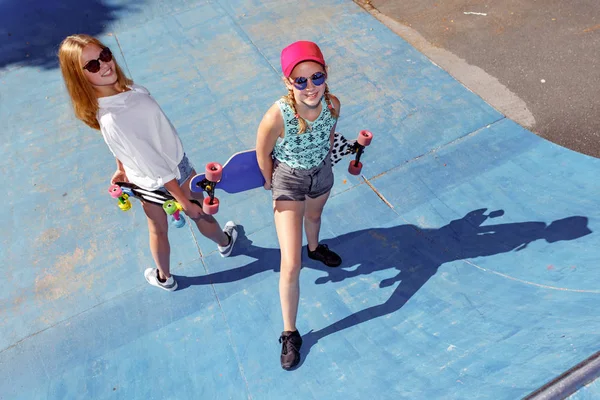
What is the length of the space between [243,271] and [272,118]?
187cm

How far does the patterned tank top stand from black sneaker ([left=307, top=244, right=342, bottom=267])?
47.9 inches

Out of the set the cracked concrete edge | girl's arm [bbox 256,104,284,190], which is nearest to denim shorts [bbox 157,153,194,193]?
girl's arm [bbox 256,104,284,190]

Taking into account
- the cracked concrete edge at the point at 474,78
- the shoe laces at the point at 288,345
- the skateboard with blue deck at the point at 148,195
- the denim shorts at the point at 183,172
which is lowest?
the shoe laces at the point at 288,345

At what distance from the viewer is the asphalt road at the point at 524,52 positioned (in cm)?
511

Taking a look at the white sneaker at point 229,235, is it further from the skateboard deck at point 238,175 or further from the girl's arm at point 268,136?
the girl's arm at point 268,136

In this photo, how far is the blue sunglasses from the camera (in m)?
2.40

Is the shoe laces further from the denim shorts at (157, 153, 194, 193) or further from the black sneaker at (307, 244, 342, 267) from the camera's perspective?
the denim shorts at (157, 153, 194, 193)

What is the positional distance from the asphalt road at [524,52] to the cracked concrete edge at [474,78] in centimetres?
1

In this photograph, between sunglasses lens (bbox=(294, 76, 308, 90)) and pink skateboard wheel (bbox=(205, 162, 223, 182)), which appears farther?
pink skateboard wheel (bbox=(205, 162, 223, 182))

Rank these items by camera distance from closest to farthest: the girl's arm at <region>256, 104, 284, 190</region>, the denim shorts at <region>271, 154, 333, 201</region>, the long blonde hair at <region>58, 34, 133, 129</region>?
the long blonde hair at <region>58, 34, 133, 129</region>, the girl's arm at <region>256, 104, 284, 190</region>, the denim shorts at <region>271, 154, 333, 201</region>

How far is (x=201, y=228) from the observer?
351 centimetres

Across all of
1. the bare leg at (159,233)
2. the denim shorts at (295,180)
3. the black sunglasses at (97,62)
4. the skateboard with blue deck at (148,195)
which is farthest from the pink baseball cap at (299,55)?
the bare leg at (159,233)

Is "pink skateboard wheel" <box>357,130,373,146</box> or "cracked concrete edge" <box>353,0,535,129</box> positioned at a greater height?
"pink skateboard wheel" <box>357,130,373,146</box>

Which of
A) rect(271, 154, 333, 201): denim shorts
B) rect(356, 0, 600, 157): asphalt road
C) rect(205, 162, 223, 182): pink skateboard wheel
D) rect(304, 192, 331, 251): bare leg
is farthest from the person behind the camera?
rect(356, 0, 600, 157): asphalt road
